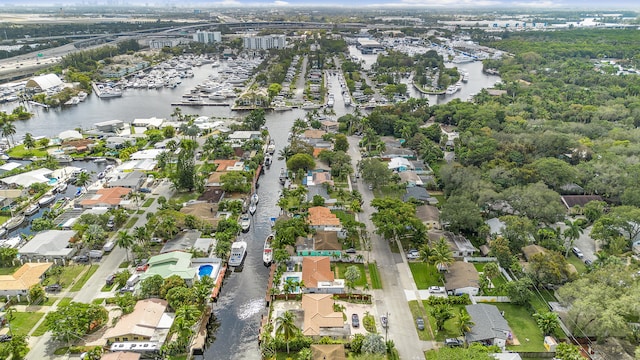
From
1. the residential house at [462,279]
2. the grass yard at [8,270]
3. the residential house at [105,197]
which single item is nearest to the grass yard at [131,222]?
the residential house at [105,197]

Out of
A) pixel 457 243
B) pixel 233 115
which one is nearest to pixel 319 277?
pixel 457 243

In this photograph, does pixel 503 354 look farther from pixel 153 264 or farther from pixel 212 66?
pixel 212 66

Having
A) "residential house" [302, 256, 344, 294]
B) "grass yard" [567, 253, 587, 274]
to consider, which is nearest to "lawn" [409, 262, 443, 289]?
"residential house" [302, 256, 344, 294]

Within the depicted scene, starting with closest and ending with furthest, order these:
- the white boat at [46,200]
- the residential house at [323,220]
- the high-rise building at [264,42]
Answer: the residential house at [323,220] < the white boat at [46,200] < the high-rise building at [264,42]

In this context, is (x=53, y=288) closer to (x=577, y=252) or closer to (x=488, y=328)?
(x=488, y=328)

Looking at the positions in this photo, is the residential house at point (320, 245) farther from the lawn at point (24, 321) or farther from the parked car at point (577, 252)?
the parked car at point (577, 252)
